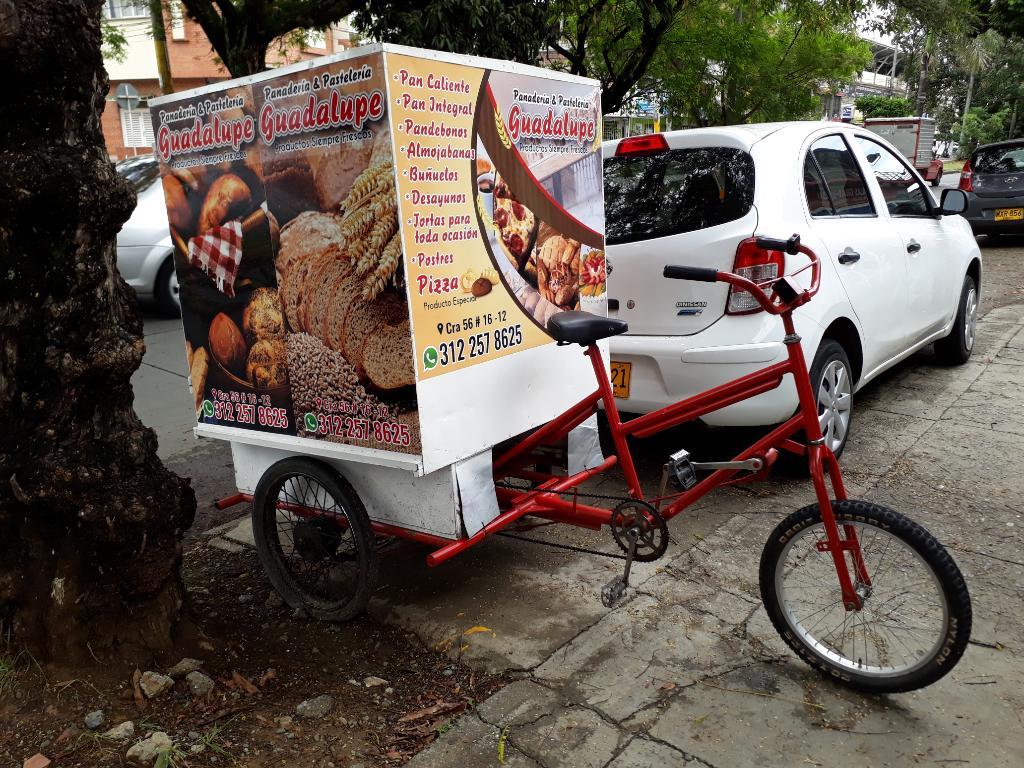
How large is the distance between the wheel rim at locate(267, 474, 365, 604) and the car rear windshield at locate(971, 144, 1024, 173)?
12592mm

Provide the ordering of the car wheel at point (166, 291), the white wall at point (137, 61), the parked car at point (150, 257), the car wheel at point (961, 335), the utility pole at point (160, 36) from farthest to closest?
the white wall at point (137, 61) → the utility pole at point (160, 36) → the car wheel at point (166, 291) → the parked car at point (150, 257) → the car wheel at point (961, 335)

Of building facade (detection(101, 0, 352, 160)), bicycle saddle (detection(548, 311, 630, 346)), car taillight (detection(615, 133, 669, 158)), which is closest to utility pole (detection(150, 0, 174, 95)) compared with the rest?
car taillight (detection(615, 133, 669, 158))

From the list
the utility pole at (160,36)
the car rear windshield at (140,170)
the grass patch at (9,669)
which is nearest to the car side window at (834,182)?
the grass patch at (9,669)

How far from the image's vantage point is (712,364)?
3889mm

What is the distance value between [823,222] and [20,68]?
350cm

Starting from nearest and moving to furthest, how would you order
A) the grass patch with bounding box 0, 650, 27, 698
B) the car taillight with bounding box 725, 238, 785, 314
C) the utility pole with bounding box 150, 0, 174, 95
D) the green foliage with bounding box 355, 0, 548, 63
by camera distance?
the grass patch with bounding box 0, 650, 27, 698, the car taillight with bounding box 725, 238, 785, 314, the green foliage with bounding box 355, 0, 548, 63, the utility pole with bounding box 150, 0, 174, 95

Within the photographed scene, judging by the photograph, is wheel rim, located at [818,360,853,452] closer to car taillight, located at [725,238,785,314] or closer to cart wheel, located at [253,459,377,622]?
car taillight, located at [725,238,785,314]

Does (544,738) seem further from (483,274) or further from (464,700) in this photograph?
(483,274)

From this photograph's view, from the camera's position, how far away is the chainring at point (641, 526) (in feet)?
9.46

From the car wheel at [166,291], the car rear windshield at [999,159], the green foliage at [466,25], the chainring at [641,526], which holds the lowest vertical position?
the chainring at [641,526]

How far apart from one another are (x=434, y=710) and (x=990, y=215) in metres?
12.4

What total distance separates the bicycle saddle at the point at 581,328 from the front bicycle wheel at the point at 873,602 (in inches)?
34.3

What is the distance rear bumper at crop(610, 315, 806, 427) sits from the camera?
387cm

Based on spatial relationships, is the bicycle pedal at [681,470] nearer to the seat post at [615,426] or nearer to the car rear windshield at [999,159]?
the seat post at [615,426]
